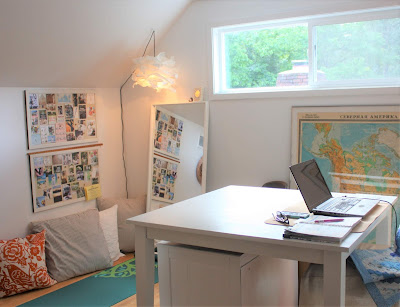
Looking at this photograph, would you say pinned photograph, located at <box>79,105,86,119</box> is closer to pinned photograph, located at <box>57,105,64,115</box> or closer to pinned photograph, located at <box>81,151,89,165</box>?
pinned photograph, located at <box>57,105,64,115</box>

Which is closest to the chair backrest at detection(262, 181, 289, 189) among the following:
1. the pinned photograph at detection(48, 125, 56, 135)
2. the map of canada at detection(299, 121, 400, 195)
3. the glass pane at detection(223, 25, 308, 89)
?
the map of canada at detection(299, 121, 400, 195)

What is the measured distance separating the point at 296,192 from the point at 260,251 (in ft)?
3.12

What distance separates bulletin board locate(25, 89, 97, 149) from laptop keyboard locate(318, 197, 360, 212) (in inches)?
89.7

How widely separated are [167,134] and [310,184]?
Result: 2081mm

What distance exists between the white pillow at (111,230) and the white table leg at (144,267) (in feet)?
5.53

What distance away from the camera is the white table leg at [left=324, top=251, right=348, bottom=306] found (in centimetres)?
189

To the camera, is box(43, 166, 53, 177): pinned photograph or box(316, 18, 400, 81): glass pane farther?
box(43, 166, 53, 177): pinned photograph

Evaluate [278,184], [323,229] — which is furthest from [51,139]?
[323,229]

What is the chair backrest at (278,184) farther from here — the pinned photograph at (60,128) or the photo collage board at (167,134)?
the pinned photograph at (60,128)

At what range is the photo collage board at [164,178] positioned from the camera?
171 inches

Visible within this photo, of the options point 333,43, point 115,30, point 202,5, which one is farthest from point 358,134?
point 115,30

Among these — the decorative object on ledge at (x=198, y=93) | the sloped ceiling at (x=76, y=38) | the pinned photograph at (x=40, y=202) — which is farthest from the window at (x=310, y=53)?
the pinned photograph at (x=40, y=202)

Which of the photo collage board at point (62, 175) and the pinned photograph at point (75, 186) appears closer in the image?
the photo collage board at point (62, 175)

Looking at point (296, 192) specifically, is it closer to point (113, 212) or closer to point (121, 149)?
point (113, 212)
